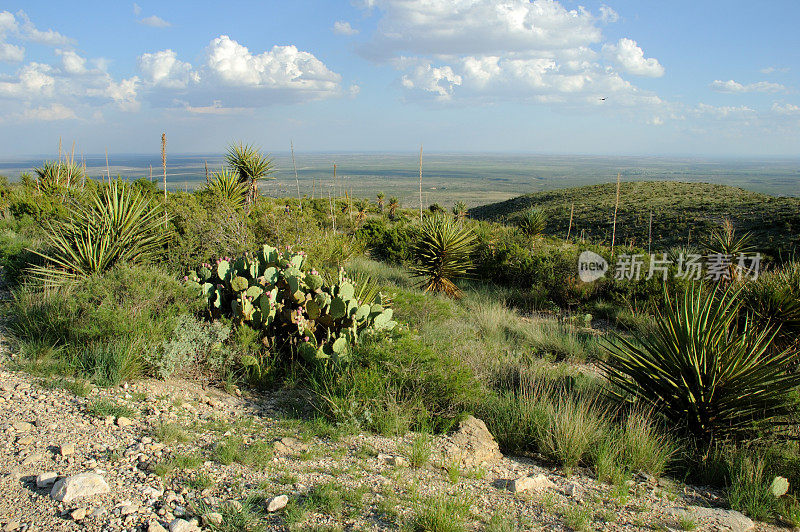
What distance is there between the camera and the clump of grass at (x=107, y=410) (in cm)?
399

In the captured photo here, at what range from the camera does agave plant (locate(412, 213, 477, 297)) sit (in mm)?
11328

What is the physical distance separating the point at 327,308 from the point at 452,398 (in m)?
1.98

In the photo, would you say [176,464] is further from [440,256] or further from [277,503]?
[440,256]

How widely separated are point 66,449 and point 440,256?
879 centimetres

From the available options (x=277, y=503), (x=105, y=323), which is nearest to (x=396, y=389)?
(x=277, y=503)

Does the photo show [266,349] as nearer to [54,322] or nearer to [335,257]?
[54,322]

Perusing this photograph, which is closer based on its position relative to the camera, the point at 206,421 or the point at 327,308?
the point at 206,421

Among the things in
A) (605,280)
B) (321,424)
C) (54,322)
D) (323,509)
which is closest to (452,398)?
(321,424)

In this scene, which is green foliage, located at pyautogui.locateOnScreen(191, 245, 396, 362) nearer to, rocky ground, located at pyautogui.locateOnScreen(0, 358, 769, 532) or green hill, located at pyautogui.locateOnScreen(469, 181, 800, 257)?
rocky ground, located at pyautogui.locateOnScreen(0, 358, 769, 532)

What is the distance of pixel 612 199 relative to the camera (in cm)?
4638

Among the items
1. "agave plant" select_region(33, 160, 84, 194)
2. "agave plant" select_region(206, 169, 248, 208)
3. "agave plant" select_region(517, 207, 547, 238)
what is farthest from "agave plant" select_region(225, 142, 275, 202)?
"agave plant" select_region(517, 207, 547, 238)

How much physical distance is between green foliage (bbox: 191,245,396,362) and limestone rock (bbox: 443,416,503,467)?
159 centimetres

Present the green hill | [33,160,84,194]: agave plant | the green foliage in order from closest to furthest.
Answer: the green foliage, [33,160,84,194]: agave plant, the green hill

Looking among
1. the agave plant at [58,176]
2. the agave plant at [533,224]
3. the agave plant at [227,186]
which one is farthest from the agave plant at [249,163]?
the agave plant at [533,224]
